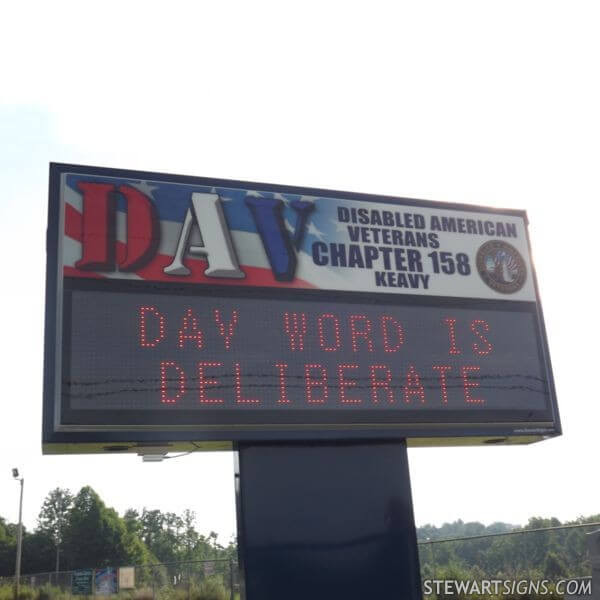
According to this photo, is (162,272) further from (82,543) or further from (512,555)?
(82,543)

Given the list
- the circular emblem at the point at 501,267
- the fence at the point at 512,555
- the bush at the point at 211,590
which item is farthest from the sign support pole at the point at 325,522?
the bush at the point at 211,590

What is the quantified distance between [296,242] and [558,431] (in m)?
3.61

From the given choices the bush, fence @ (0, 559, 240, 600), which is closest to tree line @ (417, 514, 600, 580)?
fence @ (0, 559, 240, 600)

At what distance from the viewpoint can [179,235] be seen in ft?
28.2

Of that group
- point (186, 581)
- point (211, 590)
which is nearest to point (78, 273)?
point (211, 590)

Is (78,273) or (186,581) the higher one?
(78,273)

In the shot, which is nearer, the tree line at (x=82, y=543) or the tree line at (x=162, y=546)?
the tree line at (x=162, y=546)

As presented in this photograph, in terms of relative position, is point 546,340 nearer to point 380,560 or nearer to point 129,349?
point 380,560

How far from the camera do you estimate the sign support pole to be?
26.4 feet

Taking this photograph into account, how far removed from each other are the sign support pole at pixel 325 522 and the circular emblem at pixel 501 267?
2376 mm

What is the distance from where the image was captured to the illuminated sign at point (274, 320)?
7723 millimetres

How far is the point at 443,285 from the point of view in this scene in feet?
30.7

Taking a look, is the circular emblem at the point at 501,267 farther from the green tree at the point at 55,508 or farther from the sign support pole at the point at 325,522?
the green tree at the point at 55,508

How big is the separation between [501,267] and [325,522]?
3729 mm
